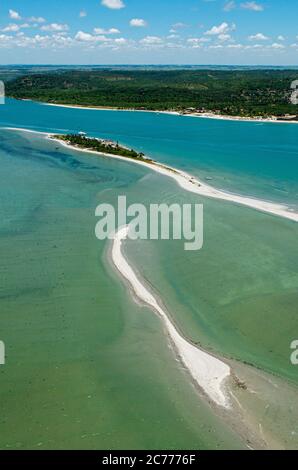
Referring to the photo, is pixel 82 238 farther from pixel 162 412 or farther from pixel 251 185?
pixel 251 185

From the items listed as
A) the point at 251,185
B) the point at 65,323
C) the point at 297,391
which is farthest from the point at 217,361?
the point at 251,185

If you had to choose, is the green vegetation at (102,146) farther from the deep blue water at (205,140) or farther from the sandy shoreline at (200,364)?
the sandy shoreline at (200,364)
